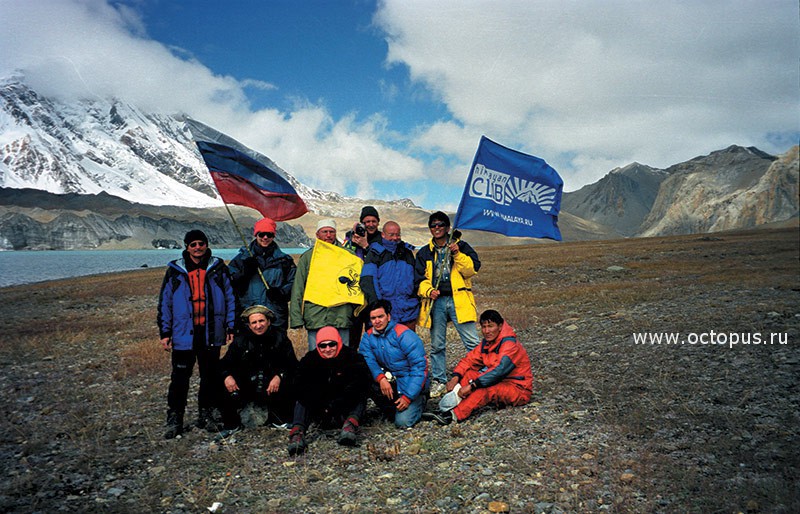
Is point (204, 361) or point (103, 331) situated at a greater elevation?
point (204, 361)

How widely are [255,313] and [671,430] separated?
616 cm

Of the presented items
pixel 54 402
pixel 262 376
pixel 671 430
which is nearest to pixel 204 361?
pixel 262 376

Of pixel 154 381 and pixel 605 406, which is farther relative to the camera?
pixel 154 381

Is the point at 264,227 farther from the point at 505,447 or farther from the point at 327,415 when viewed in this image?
the point at 505,447

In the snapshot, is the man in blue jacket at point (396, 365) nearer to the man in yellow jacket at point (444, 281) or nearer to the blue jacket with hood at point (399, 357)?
the blue jacket with hood at point (399, 357)

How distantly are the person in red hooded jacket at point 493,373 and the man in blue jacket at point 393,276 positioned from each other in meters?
1.36

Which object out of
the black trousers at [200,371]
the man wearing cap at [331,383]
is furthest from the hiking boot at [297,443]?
the black trousers at [200,371]

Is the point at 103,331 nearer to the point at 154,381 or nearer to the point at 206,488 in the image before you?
the point at 154,381

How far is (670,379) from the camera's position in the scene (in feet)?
27.7

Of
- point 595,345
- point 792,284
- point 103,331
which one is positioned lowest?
point 103,331

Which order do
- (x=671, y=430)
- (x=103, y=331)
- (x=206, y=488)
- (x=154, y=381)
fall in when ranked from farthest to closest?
(x=103, y=331) < (x=154, y=381) < (x=671, y=430) < (x=206, y=488)

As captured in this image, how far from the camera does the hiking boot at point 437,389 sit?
8.68 metres

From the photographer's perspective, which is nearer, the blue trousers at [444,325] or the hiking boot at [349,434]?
the hiking boot at [349,434]

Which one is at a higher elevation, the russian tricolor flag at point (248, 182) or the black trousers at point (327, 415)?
the russian tricolor flag at point (248, 182)
